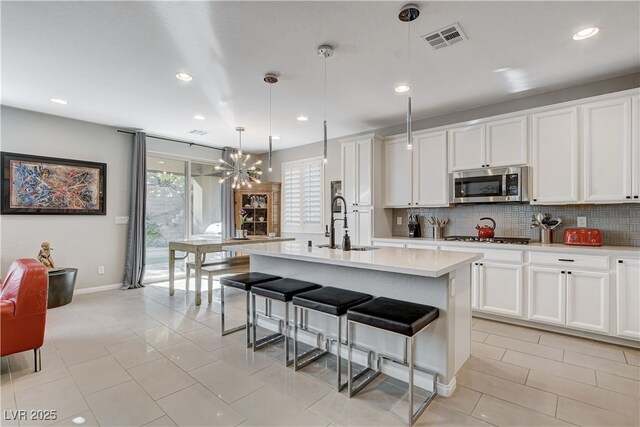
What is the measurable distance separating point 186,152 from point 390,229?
4.20m

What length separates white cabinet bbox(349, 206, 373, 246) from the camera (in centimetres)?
471

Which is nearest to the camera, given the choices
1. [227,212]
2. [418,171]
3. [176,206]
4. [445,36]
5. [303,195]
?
[445,36]

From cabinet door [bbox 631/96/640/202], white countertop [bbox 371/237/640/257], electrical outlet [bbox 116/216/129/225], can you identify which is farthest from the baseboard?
cabinet door [bbox 631/96/640/202]

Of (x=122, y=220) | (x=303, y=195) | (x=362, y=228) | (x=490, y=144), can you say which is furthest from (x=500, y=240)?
(x=122, y=220)

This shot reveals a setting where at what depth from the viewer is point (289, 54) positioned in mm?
2797

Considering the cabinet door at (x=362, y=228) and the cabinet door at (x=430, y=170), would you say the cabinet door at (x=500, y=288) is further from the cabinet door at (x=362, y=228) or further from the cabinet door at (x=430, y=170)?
the cabinet door at (x=362, y=228)

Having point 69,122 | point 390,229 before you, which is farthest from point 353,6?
point 69,122

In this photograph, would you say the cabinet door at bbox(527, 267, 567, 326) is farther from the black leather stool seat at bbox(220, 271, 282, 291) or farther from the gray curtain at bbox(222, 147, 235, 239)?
the gray curtain at bbox(222, 147, 235, 239)

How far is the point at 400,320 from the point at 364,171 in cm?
317

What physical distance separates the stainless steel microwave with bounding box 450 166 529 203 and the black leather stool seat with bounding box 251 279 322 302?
248 centimetres

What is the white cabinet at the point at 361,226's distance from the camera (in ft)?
15.5

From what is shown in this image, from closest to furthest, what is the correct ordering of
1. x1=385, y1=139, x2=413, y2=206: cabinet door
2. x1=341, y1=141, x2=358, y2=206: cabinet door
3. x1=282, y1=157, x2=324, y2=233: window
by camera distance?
x1=385, y1=139, x2=413, y2=206: cabinet door → x1=341, y1=141, x2=358, y2=206: cabinet door → x1=282, y1=157, x2=324, y2=233: window

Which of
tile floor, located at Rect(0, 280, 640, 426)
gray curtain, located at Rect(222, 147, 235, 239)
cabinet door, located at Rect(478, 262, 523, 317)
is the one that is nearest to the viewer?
tile floor, located at Rect(0, 280, 640, 426)

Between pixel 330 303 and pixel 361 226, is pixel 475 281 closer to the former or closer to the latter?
pixel 361 226
